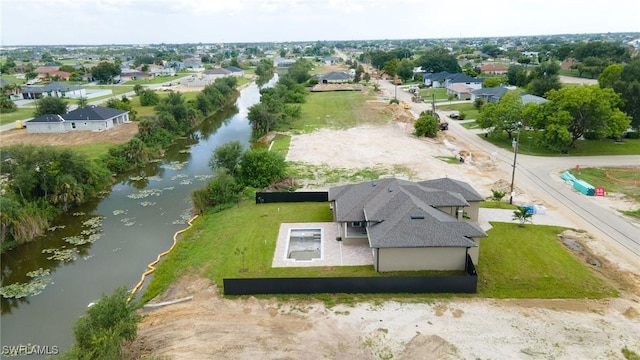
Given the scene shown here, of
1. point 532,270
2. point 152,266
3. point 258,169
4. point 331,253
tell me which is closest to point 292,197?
point 258,169

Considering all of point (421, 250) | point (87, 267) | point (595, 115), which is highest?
point (595, 115)

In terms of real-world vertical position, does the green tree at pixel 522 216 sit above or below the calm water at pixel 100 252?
above

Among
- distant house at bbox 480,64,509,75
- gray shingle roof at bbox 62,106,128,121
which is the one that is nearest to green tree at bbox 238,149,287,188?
gray shingle roof at bbox 62,106,128,121

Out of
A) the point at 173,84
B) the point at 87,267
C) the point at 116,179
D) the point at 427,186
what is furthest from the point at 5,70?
the point at 427,186

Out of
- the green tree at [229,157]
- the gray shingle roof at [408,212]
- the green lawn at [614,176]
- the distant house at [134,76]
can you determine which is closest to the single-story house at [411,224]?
the gray shingle roof at [408,212]

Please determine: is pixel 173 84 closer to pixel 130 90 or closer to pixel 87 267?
pixel 130 90

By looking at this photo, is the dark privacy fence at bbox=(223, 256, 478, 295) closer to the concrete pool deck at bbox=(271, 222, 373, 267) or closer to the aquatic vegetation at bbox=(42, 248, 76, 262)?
the concrete pool deck at bbox=(271, 222, 373, 267)

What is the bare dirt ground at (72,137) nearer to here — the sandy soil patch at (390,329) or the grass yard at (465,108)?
the sandy soil patch at (390,329)
